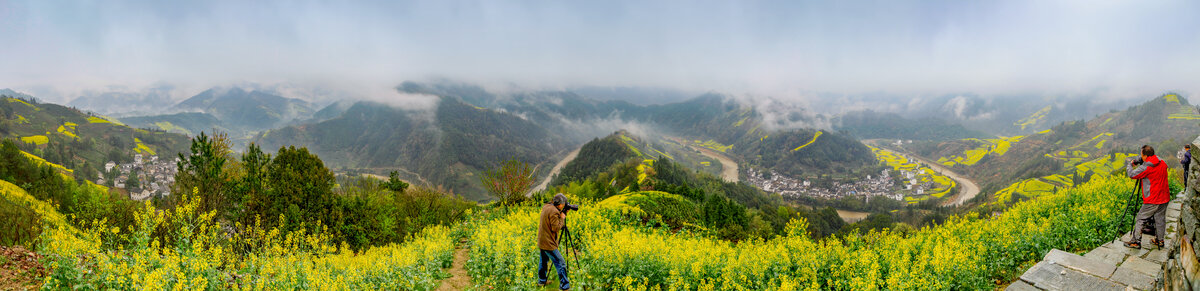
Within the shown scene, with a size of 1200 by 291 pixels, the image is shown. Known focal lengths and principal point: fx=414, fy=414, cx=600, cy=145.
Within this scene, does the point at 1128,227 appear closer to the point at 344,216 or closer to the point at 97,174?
the point at 344,216

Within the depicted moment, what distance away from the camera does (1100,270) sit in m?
6.98

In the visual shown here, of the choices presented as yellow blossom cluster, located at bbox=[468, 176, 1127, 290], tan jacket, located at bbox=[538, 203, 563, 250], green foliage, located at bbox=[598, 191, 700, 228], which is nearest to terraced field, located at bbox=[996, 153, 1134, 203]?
green foliage, located at bbox=[598, 191, 700, 228]

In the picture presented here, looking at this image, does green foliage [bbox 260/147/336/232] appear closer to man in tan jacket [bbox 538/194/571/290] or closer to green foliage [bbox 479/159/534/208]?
green foliage [bbox 479/159/534/208]

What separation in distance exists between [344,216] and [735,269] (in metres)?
16.0

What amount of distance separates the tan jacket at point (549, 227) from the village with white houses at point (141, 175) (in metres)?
123

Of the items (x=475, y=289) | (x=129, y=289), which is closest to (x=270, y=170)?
(x=129, y=289)

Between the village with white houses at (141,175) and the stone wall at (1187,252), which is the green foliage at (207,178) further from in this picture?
the village with white houses at (141,175)

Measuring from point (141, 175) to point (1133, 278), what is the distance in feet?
595

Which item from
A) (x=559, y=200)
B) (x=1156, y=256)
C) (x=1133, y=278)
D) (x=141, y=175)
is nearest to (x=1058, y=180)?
(x=1156, y=256)

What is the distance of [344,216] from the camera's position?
16.9 m

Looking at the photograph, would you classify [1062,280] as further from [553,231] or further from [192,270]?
[192,270]

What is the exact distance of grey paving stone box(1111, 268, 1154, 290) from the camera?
20.7 ft

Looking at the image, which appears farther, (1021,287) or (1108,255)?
(1108,255)

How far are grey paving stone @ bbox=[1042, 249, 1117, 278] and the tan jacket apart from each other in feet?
28.9
